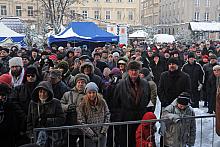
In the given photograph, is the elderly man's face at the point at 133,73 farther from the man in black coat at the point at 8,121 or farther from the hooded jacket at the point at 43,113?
the man in black coat at the point at 8,121

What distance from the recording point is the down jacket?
5.53 meters

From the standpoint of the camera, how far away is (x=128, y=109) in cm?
602

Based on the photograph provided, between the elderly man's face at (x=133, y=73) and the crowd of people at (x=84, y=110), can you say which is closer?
the crowd of people at (x=84, y=110)

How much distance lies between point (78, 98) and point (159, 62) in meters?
7.02

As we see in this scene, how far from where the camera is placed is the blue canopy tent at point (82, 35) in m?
20.1

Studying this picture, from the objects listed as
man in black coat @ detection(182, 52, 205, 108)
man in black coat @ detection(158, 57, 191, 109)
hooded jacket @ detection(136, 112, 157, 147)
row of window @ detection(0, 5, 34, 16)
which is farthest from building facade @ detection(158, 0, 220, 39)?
hooded jacket @ detection(136, 112, 157, 147)

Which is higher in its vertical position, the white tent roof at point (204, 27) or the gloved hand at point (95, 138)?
the white tent roof at point (204, 27)

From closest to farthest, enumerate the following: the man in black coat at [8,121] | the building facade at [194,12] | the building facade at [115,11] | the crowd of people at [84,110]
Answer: the man in black coat at [8,121], the crowd of people at [84,110], the building facade at [194,12], the building facade at [115,11]

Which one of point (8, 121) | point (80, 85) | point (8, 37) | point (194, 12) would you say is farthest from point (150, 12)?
point (8, 121)

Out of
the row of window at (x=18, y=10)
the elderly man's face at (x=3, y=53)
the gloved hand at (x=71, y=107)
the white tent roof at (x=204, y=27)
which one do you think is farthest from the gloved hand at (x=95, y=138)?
the row of window at (x=18, y=10)

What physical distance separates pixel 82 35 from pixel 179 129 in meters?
15.6

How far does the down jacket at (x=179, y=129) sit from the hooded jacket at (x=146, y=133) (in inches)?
9.0

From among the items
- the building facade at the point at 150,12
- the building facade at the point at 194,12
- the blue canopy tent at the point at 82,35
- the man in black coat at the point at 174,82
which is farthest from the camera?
the building facade at the point at 150,12

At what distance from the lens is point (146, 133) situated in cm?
549
